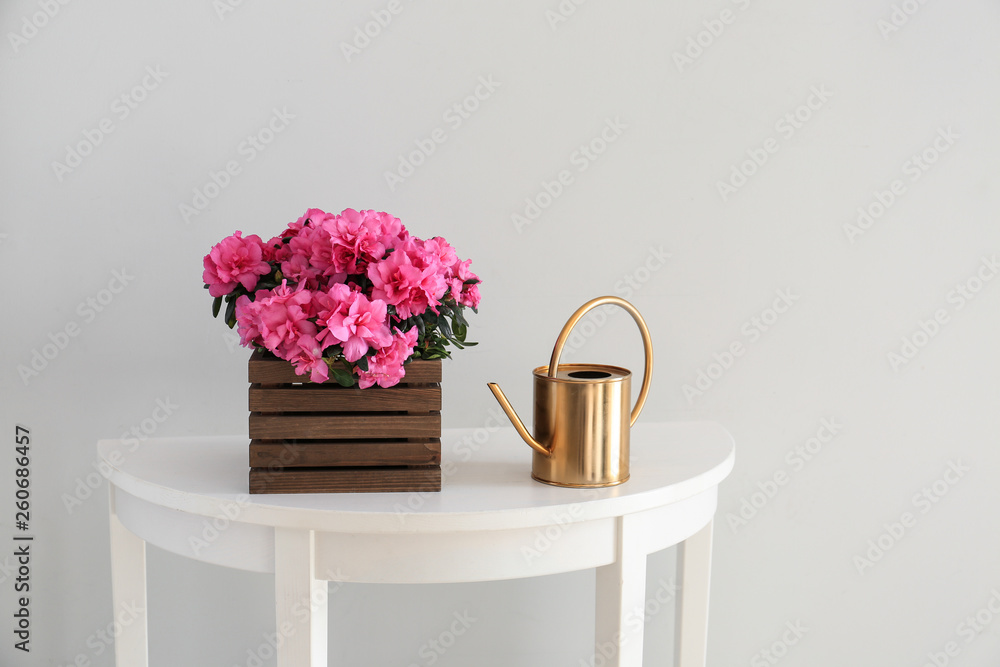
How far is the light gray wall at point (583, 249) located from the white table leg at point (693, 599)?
23 centimetres

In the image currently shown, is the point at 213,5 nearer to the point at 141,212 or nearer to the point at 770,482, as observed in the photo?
the point at 141,212

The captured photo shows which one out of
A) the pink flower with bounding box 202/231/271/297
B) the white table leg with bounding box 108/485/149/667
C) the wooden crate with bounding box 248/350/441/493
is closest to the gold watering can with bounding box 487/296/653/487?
the wooden crate with bounding box 248/350/441/493

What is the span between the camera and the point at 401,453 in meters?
0.97

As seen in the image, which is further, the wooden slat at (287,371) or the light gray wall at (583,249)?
the light gray wall at (583,249)

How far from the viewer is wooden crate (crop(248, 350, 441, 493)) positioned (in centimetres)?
95

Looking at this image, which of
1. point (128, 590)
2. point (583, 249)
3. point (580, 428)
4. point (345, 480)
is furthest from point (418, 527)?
point (583, 249)

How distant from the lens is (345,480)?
0.97m

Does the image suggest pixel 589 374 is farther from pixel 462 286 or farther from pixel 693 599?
pixel 693 599

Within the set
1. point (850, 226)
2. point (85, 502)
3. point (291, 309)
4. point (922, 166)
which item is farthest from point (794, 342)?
point (85, 502)

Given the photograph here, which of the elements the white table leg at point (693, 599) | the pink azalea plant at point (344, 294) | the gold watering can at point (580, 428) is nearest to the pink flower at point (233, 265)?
the pink azalea plant at point (344, 294)

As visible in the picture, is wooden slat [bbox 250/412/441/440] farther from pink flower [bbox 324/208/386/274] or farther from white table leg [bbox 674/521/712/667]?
white table leg [bbox 674/521/712/667]

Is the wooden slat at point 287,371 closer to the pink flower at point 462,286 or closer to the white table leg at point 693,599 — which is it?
the pink flower at point 462,286

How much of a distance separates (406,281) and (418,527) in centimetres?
27

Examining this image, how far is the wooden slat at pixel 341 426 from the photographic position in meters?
0.95
